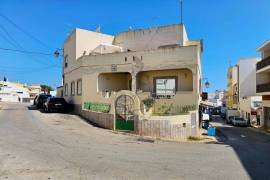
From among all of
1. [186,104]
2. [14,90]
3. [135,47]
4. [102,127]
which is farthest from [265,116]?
[14,90]

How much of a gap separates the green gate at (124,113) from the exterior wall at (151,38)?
32.7 ft

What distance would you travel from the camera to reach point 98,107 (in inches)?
860

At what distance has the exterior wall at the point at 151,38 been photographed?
26266 mm

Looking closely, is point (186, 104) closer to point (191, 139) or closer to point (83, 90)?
point (191, 139)

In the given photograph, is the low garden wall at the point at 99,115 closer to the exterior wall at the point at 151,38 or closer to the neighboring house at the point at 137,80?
the neighboring house at the point at 137,80

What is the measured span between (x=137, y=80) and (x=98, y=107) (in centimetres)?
515

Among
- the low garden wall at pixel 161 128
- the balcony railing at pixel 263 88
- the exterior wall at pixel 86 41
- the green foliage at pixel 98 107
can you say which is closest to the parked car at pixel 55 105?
the green foliage at pixel 98 107

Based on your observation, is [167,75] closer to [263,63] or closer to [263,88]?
[263,88]

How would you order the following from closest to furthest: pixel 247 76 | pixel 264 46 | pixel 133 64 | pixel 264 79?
pixel 133 64 < pixel 264 46 < pixel 264 79 < pixel 247 76

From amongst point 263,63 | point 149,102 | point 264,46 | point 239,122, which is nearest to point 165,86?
point 149,102


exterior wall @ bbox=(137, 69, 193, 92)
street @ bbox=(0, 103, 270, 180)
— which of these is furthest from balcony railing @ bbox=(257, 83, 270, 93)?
street @ bbox=(0, 103, 270, 180)

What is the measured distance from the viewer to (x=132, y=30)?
29.2 metres

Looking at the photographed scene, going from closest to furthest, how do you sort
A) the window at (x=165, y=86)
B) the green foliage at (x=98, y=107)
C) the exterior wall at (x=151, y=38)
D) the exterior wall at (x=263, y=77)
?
the green foliage at (x=98, y=107), the window at (x=165, y=86), the exterior wall at (x=151, y=38), the exterior wall at (x=263, y=77)

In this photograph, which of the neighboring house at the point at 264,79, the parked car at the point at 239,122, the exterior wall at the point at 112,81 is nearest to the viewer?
the exterior wall at the point at 112,81
